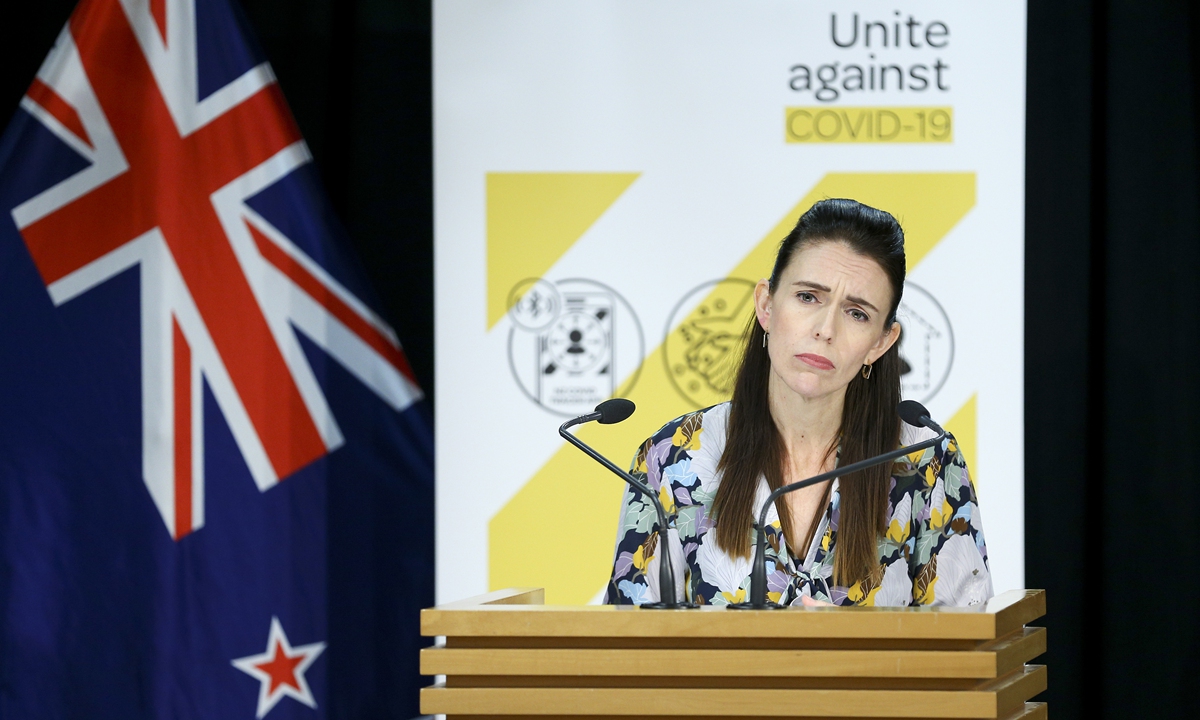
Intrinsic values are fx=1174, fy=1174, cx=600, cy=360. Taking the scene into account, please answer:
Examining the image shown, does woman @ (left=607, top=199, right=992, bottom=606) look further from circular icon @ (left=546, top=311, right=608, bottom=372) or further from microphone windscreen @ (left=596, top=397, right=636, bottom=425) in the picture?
circular icon @ (left=546, top=311, right=608, bottom=372)

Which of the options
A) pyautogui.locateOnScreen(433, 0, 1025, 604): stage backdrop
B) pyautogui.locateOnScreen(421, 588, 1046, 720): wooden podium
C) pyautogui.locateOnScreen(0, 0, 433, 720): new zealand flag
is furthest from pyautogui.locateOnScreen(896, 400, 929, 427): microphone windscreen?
pyautogui.locateOnScreen(0, 0, 433, 720): new zealand flag

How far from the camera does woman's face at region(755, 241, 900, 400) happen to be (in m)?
2.13

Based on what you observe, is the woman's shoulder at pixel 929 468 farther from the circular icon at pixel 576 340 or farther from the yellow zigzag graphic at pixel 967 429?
the circular icon at pixel 576 340

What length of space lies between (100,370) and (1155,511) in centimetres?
325

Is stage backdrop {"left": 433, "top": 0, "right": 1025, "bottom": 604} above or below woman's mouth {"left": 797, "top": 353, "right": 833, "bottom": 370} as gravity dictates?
above

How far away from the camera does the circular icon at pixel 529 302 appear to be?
344cm

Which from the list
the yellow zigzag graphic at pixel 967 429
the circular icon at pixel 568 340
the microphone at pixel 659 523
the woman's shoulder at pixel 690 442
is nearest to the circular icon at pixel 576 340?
the circular icon at pixel 568 340

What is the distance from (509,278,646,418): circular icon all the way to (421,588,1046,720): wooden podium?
1943mm

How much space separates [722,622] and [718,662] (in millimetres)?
49

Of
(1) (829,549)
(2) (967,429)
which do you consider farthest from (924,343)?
(1) (829,549)

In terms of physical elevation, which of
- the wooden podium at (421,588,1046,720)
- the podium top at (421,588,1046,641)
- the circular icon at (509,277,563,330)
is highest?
the circular icon at (509,277,563,330)

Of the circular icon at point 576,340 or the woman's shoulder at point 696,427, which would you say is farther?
the circular icon at point 576,340

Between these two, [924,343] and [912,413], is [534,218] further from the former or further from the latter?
[912,413]

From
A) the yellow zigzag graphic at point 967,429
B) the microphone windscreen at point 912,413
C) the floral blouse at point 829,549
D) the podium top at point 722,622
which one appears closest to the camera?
the podium top at point 722,622
